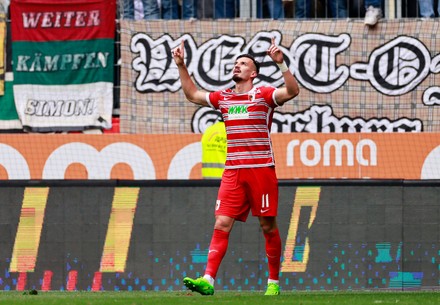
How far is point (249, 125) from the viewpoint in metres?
11.0

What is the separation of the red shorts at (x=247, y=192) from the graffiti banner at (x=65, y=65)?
33.5 feet

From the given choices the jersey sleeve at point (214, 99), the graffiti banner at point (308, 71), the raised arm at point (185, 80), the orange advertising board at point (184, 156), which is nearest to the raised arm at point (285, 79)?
the jersey sleeve at point (214, 99)

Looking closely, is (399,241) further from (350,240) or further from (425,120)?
(425,120)

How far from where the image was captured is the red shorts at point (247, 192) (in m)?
11.0

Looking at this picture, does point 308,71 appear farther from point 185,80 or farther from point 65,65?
point 185,80

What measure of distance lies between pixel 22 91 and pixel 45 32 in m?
1.10

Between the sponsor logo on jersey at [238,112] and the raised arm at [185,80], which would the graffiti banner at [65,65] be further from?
the sponsor logo on jersey at [238,112]

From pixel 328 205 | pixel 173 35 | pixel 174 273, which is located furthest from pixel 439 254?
pixel 173 35

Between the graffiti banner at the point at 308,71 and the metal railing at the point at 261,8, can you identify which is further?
the metal railing at the point at 261,8

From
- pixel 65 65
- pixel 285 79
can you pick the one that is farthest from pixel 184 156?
pixel 285 79

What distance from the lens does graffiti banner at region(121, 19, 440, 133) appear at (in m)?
20.7

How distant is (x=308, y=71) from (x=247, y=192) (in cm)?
1013

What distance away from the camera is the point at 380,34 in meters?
21.0

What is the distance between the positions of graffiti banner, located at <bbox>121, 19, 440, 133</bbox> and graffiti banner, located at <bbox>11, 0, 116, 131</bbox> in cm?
37
